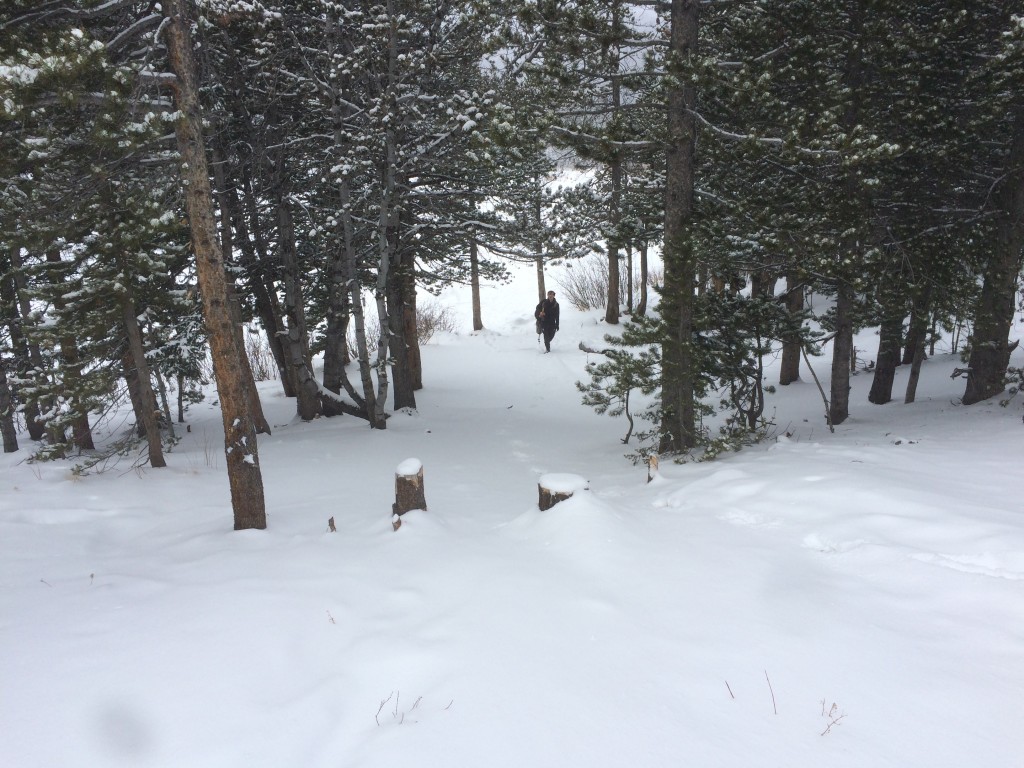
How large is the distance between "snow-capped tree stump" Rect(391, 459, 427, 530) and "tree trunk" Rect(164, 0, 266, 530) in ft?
4.74

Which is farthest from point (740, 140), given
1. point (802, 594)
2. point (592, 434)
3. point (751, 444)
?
point (592, 434)

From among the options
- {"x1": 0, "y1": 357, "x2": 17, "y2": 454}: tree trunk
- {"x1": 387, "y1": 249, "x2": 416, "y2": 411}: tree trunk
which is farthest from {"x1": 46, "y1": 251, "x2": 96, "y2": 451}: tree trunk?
{"x1": 387, "y1": 249, "x2": 416, "y2": 411}: tree trunk

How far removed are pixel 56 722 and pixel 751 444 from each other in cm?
824

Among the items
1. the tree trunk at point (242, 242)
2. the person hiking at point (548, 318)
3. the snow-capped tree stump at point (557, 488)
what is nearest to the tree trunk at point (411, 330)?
the tree trunk at point (242, 242)

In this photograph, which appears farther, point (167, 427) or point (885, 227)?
point (167, 427)

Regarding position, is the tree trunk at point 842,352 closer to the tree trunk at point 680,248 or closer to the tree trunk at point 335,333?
the tree trunk at point 680,248

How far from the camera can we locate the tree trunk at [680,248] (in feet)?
25.5

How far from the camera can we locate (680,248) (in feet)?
25.2

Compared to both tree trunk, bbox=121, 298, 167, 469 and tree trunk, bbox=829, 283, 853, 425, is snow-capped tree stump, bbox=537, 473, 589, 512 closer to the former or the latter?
tree trunk, bbox=829, 283, 853, 425

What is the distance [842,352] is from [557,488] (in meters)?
6.67

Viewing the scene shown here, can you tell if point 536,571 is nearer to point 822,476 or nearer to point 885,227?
point 822,476

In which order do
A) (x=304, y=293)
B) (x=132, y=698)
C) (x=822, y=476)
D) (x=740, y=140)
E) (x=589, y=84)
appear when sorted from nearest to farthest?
1. (x=132, y=698)
2. (x=822, y=476)
3. (x=740, y=140)
4. (x=589, y=84)
5. (x=304, y=293)

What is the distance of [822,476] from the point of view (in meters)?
5.91

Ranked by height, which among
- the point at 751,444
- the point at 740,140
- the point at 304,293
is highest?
the point at 740,140
